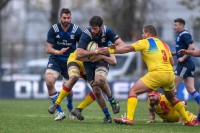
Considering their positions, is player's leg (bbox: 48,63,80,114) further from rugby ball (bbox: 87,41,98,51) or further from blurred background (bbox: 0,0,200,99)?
blurred background (bbox: 0,0,200,99)

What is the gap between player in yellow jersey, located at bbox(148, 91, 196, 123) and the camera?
15.9m

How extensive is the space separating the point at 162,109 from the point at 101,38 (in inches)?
81.3


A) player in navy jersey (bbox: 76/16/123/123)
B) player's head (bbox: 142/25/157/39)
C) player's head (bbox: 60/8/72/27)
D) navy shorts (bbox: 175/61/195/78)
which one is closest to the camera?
player's head (bbox: 142/25/157/39)

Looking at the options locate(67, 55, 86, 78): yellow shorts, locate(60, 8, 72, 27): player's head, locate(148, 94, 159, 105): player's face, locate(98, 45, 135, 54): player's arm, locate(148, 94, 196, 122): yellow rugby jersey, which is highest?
locate(60, 8, 72, 27): player's head

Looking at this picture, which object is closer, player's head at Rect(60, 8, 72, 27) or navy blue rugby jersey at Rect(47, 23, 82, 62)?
player's head at Rect(60, 8, 72, 27)

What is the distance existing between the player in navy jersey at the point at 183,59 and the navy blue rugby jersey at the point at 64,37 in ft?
8.56

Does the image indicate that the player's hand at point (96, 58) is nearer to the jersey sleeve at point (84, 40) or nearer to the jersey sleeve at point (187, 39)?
the jersey sleeve at point (84, 40)

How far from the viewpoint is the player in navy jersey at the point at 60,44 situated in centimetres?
1652

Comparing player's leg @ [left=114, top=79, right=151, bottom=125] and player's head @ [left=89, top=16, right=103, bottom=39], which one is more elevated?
player's head @ [left=89, top=16, right=103, bottom=39]

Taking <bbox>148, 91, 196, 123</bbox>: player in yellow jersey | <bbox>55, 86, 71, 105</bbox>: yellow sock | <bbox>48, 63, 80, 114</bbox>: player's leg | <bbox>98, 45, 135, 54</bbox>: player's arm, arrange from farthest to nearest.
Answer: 1. <bbox>148, 91, 196, 123</bbox>: player in yellow jersey
2. <bbox>55, 86, 71, 105</bbox>: yellow sock
3. <bbox>48, 63, 80, 114</bbox>: player's leg
4. <bbox>98, 45, 135, 54</bbox>: player's arm

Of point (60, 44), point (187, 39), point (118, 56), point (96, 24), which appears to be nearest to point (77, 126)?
point (96, 24)

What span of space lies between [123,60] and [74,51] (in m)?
17.8

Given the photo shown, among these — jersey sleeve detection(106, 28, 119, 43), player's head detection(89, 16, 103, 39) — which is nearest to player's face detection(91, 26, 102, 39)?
player's head detection(89, 16, 103, 39)

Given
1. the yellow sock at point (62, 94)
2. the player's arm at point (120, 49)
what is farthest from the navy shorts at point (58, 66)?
the player's arm at point (120, 49)
